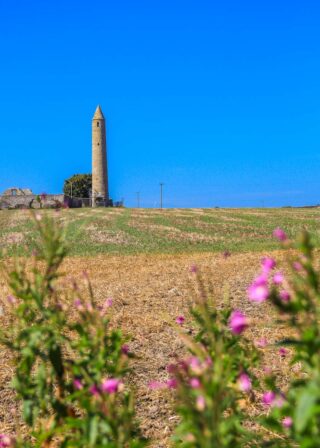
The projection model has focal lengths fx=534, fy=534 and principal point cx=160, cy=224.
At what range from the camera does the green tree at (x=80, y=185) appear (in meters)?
108

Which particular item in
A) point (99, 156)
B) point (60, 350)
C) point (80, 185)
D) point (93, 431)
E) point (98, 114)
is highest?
point (98, 114)

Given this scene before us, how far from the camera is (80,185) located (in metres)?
108

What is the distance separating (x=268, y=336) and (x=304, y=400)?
4.75 m

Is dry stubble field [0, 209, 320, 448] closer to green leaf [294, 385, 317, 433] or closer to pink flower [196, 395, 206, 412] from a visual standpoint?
pink flower [196, 395, 206, 412]

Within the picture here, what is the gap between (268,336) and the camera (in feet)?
19.1

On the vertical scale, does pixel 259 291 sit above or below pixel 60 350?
above

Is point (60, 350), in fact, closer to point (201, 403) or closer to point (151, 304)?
point (201, 403)

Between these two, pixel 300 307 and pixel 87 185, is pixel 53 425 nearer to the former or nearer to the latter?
pixel 300 307

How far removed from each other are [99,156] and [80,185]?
8.49 m

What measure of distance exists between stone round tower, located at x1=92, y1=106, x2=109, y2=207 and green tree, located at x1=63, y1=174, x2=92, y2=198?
5846mm

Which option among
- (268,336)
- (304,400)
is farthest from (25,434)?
(304,400)

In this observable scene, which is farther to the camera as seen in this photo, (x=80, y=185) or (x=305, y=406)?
(x=80, y=185)

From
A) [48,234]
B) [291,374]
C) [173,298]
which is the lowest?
[291,374]

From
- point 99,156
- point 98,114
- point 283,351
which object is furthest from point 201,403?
point 98,114
